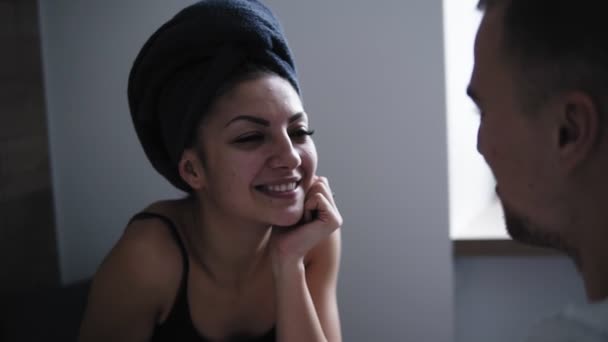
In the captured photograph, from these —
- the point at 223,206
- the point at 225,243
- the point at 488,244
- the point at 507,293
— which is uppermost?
the point at 223,206

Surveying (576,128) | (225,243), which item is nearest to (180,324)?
(225,243)

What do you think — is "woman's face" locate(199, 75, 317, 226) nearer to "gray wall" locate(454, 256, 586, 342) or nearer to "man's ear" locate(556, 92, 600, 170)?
"man's ear" locate(556, 92, 600, 170)

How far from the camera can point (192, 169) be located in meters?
1.10

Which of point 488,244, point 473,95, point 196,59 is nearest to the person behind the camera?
point 473,95

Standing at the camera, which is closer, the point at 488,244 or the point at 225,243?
the point at 225,243

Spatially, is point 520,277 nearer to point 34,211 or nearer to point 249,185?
point 249,185

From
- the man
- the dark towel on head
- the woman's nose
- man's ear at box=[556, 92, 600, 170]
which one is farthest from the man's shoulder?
the dark towel on head

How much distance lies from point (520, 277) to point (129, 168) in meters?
1.05

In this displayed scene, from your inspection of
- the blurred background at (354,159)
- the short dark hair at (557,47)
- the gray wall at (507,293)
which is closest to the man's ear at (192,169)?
the blurred background at (354,159)

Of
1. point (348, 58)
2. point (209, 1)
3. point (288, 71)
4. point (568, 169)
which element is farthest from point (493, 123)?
point (348, 58)

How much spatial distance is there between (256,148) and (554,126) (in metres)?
0.52

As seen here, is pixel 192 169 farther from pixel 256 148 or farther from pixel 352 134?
pixel 352 134

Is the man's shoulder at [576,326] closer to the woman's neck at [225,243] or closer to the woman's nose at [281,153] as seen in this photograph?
the woman's nose at [281,153]

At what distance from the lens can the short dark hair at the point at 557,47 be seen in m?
0.60
